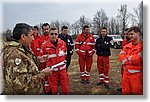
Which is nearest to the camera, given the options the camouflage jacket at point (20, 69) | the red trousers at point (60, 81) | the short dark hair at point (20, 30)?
the camouflage jacket at point (20, 69)

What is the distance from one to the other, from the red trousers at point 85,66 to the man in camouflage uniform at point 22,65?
42 centimetres

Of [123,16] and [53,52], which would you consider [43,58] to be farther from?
[123,16]

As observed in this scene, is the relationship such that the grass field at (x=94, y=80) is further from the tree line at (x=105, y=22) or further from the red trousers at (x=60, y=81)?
the tree line at (x=105, y=22)

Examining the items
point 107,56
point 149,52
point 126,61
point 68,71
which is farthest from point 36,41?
point 149,52

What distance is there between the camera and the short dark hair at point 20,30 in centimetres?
280

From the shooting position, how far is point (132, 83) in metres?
3.17

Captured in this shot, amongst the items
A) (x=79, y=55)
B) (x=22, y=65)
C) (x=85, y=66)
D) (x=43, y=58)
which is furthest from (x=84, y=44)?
(x=22, y=65)

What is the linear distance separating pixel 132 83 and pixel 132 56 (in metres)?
0.27

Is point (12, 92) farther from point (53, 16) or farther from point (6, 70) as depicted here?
point (53, 16)

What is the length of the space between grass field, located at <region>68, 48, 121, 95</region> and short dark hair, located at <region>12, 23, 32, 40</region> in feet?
1.96

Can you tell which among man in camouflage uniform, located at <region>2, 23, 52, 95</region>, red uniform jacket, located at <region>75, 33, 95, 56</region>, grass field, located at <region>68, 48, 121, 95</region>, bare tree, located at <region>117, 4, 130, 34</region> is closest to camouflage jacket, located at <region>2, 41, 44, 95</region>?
man in camouflage uniform, located at <region>2, 23, 52, 95</region>

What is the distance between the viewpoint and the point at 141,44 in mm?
3139

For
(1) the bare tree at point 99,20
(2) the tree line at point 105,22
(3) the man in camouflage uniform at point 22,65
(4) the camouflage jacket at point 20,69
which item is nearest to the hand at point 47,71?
(3) the man in camouflage uniform at point 22,65

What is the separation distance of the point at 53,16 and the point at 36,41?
0.31 meters
